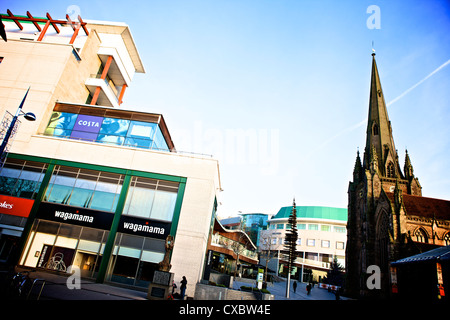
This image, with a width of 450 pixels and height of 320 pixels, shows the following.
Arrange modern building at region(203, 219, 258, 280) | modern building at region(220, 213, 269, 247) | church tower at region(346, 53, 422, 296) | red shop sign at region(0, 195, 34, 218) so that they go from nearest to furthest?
red shop sign at region(0, 195, 34, 218) → modern building at region(203, 219, 258, 280) → church tower at region(346, 53, 422, 296) → modern building at region(220, 213, 269, 247)

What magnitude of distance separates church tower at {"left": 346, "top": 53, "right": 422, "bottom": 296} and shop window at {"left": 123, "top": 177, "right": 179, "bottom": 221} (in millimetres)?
31947

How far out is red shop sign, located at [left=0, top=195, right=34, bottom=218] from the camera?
21.2 meters

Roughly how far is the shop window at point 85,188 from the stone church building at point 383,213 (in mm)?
35459

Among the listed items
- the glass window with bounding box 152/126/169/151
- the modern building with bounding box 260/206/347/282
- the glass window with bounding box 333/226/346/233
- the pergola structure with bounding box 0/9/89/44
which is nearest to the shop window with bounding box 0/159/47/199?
the glass window with bounding box 152/126/169/151

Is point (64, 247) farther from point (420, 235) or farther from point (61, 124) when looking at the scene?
point (420, 235)

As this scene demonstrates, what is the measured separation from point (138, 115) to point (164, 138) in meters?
3.90

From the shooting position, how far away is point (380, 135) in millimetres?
50312

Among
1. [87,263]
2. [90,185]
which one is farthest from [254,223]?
[87,263]

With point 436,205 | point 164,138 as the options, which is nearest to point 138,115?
point 164,138

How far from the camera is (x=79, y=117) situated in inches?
989

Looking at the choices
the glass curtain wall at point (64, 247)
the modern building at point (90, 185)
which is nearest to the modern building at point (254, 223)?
the modern building at point (90, 185)

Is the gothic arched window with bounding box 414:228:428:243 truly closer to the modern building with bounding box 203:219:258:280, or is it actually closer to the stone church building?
the stone church building

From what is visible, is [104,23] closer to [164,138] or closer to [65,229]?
[164,138]
